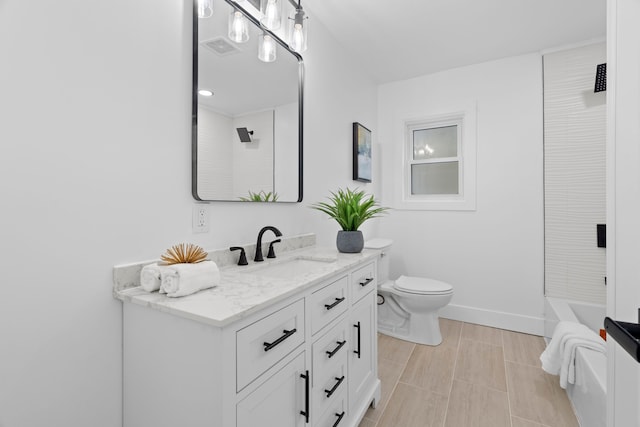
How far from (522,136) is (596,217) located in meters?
0.87

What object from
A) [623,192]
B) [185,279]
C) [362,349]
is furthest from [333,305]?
[623,192]

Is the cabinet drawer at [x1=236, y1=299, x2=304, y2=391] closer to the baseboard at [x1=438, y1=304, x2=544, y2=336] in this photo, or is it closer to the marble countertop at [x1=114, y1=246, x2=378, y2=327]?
the marble countertop at [x1=114, y1=246, x2=378, y2=327]

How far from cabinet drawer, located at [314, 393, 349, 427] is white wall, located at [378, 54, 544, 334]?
79.6 inches

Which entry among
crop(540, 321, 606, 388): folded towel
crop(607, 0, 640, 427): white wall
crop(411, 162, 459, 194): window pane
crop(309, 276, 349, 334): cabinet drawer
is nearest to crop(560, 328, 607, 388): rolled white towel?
crop(540, 321, 606, 388): folded towel

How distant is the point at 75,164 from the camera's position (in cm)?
90

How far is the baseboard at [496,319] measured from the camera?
2.68 m

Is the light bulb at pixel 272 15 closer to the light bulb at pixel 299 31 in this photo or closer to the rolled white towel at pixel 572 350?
the light bulb at pixel 299 31

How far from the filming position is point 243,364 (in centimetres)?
80

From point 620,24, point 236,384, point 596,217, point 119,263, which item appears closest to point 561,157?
point 596,217

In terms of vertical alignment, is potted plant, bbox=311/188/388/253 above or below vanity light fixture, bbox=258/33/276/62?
below

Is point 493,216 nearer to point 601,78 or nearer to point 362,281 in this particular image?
point 601,78

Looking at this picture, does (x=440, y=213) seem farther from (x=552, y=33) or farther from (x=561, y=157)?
(x=552, y=33)

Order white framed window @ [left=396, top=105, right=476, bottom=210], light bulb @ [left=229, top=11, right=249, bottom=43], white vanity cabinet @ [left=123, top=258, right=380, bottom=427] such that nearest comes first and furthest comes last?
1. white vanity cabinet @ [left=123, top=258, right=380, bottom=427]
2. light bulb @ [left=229, top=11, right=249, bottom=43]
3. white framed window @ [left=396, top=105, right=476, bottom=210]

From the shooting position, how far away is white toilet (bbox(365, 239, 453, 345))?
2422 mm
